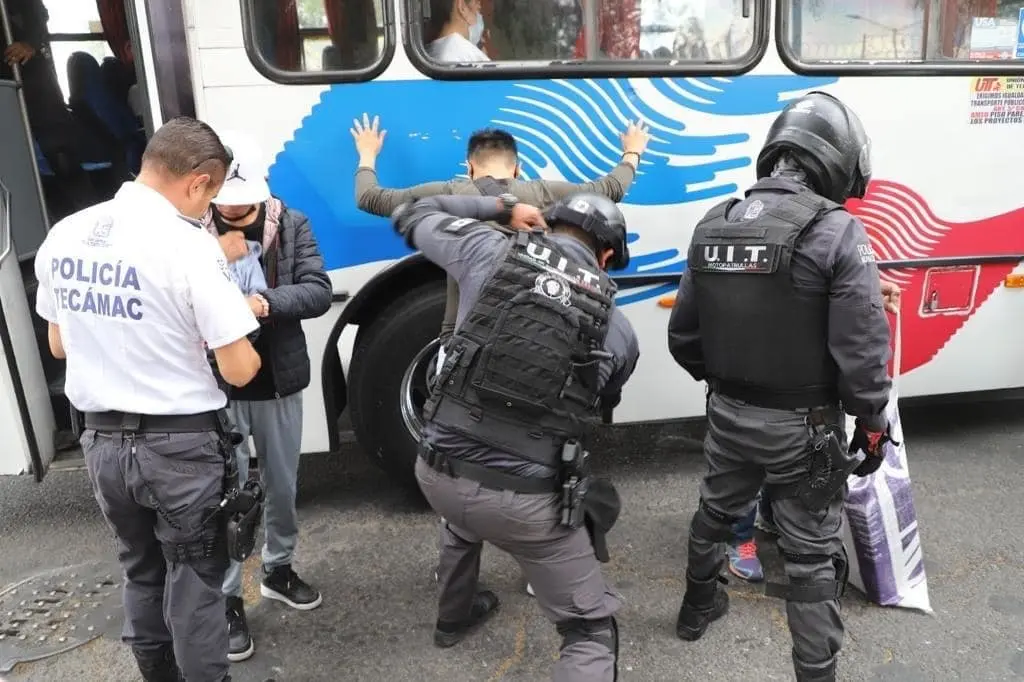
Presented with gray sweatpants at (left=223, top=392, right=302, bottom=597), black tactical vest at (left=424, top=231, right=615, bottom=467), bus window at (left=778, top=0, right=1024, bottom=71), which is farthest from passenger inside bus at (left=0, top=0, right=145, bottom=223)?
bus window at (left=778, top=0, right=1024, bottom=71)

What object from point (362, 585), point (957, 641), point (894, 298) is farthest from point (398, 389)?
point (957, 641)

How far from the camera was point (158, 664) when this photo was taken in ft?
7.82

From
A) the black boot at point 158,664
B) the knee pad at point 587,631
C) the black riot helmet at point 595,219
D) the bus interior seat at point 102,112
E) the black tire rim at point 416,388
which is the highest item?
the bus interior seat at point 102,112

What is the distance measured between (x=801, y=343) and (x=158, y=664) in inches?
85.6

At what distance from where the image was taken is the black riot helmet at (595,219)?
A: 2.17 meters

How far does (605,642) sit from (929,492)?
2.55 meters

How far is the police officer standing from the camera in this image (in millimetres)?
1966

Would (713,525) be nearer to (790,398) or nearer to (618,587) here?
(790,398)

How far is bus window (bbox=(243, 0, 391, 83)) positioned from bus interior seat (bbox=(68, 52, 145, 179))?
1983mm

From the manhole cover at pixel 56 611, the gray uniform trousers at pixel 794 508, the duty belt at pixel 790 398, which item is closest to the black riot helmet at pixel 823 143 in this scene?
the duty belt at pixel 790 398

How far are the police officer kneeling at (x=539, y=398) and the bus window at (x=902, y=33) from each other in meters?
2.05

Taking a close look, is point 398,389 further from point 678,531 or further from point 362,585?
point 678,531

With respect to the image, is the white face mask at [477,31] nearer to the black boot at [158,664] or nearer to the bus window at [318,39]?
the bus window at [318,39]

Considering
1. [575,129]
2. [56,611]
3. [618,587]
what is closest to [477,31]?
[575,129]
